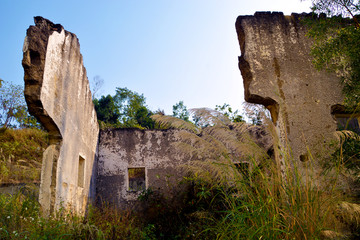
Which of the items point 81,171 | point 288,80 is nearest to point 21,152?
point 81,171

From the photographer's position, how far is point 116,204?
7.99 meters

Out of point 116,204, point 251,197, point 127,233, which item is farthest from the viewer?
point 116,204

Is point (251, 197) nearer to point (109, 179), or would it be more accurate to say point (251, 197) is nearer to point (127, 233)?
point (127, 233)

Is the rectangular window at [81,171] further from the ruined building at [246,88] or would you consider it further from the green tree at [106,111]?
the green tree at [106,111]

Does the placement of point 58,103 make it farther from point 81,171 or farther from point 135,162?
point 135,162

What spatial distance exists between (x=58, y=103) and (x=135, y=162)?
13.6ft

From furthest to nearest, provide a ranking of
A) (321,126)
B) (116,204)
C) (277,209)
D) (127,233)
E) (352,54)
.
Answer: (116,204)
(127,233)
(321,126)
(352,54)
(277,209)

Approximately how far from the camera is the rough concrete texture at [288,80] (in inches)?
173

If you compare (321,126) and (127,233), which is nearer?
(321,126)

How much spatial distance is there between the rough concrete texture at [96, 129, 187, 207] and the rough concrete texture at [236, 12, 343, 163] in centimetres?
393

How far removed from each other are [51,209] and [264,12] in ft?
14.6

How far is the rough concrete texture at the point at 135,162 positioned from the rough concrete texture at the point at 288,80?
393 cm

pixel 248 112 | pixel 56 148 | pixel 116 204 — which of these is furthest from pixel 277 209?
pixel 116 204

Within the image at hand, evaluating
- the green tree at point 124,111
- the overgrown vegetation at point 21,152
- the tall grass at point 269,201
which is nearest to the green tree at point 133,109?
the green tree at point 124,111
